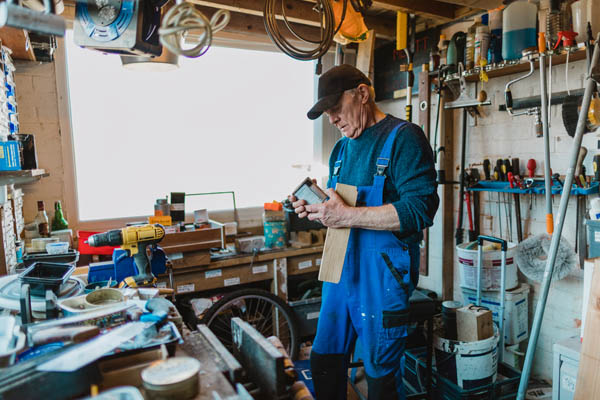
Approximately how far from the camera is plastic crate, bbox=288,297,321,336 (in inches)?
117

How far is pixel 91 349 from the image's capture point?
90cm

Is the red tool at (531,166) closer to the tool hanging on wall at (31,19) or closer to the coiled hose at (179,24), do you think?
the coiled hose at (179,24)

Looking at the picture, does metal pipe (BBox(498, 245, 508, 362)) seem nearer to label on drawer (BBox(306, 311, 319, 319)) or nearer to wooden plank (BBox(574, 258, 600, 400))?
wooden plank (BBox(574, 258, 600, 400))

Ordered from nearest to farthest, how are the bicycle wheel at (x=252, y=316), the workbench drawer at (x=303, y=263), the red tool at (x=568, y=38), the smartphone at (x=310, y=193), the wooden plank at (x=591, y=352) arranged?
the wooden plank at (x=591, y=352)
the smartphone at (x=310, y=193)
the red tool at (x=568, y=38)
the bicycle wheel at (x=252, y=316)
the workbench drawer at (x=303, y=263)

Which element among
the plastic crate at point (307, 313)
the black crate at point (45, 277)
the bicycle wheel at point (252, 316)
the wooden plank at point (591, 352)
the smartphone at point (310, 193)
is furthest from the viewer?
the plastic crate at point (307, 313)

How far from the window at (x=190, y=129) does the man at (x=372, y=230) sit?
155 cm

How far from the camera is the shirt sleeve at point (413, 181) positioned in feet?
5.15

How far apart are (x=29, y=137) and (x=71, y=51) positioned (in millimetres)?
1340

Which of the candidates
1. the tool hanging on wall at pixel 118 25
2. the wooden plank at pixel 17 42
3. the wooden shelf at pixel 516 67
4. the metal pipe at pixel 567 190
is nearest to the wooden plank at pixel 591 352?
the metal pipe at pixel 567 190

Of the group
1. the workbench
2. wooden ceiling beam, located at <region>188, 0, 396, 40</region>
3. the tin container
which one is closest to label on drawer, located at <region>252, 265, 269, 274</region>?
the workbench

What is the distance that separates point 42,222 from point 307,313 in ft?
6.10

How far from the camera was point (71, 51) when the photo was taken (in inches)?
112

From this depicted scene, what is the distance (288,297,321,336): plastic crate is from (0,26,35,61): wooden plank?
7.31ft

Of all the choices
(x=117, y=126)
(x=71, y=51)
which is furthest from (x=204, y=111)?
(x=71, y=51)
